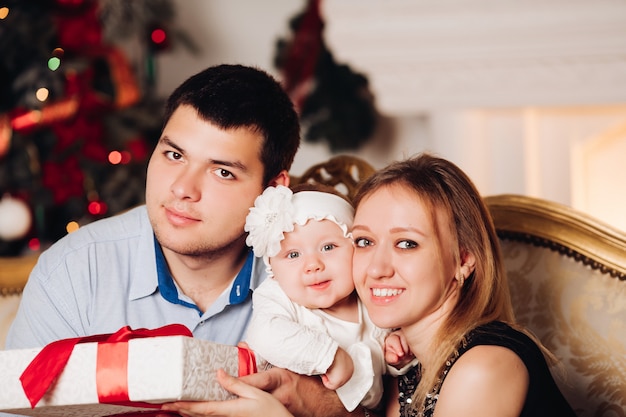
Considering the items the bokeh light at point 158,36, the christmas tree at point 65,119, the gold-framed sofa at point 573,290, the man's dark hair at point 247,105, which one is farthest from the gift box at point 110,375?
the bokeh light at point 158,36

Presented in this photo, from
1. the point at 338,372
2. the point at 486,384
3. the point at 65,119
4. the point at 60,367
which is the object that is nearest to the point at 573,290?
the point at 486,384

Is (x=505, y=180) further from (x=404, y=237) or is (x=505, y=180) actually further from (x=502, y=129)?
(x=404, y=237)

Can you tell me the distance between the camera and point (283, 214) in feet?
6.28

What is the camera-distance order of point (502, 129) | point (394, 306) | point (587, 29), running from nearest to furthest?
point (394, 306)
point (587, 29)
point (502, 129)

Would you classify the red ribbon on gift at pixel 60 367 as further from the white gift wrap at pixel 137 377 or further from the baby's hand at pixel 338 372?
the baby's hand at pixel 338 372

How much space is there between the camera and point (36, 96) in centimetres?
413

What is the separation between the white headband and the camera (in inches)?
75.1

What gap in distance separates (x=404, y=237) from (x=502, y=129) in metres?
1.83

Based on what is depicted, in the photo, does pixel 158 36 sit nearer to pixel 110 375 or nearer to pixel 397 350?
pixel 397 350

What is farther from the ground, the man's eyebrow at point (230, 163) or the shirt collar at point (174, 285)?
the man's eyebrow at point (230, 163)

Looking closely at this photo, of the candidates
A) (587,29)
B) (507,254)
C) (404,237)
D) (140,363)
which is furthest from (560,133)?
(140,363)

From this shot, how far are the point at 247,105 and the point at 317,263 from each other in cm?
56

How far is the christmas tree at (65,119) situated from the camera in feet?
13.6

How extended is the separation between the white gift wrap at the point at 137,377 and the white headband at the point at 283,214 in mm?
345
